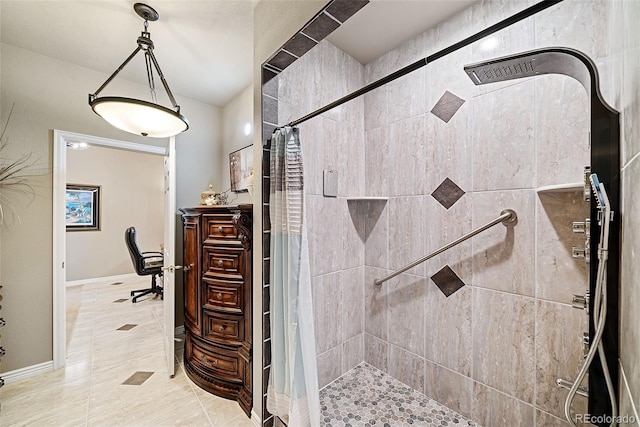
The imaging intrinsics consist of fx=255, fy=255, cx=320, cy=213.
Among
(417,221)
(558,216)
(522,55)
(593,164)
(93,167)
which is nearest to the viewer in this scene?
(593,164)

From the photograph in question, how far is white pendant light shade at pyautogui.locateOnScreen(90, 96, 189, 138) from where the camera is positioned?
140 cm

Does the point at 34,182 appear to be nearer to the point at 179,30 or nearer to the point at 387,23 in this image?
the point at 179,30

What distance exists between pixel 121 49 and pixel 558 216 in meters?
3.37

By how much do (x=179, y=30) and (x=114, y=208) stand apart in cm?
493

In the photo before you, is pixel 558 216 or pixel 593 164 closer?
pixel 593 164

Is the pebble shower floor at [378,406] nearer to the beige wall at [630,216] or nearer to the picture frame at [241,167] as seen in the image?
the beige wall at [630,216]

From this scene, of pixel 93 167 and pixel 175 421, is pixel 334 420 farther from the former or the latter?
pixel 93 167

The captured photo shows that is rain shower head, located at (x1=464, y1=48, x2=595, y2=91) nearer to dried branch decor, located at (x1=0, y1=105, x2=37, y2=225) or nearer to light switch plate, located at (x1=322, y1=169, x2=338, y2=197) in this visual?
light switch plate, located at (x1=322, y1=169, x2=338, y2=197)

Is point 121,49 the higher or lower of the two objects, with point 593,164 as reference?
higher

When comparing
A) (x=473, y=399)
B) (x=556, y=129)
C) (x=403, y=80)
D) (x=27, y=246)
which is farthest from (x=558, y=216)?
(x=27, y=246)

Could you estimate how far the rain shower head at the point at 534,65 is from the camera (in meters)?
0.77

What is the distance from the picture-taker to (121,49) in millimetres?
2189

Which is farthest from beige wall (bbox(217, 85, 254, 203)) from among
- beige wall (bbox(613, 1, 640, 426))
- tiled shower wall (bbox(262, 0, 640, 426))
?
beige wall (bbox(613, 1, 640, 426))

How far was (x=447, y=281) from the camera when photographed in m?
1.73
